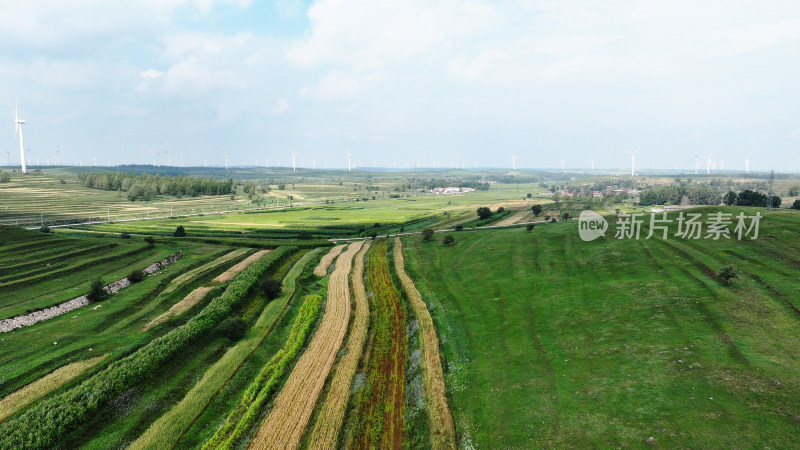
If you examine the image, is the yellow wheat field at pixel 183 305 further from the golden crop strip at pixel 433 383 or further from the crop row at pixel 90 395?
the golden crop strip at pixel 433 383

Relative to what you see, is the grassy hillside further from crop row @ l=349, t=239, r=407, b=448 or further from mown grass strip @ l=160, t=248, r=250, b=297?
mown grass strip @ l=160, t=248, r=250, b=297

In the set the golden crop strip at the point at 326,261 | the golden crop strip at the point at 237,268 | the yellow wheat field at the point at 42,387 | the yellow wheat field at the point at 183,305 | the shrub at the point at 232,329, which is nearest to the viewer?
the yellow wheat field at the point at 42,387

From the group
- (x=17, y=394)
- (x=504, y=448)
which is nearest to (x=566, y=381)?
(x=504, y=448)

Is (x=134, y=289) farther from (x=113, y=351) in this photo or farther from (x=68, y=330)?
(x=113, y=351)

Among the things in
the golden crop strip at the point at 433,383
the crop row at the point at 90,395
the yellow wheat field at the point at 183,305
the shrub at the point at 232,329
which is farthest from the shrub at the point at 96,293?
the golden crop strip at the point at 433,383

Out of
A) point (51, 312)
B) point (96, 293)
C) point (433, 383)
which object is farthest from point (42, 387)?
point (433, 383)

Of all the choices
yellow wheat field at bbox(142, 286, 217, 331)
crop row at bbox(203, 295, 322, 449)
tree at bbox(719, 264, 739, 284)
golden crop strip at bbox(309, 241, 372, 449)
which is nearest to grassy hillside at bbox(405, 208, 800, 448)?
tree at bbox(719, 264, 739, 284)
